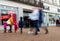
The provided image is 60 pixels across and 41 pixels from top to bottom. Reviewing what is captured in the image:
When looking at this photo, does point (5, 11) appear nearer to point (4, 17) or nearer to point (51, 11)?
point (4, 17)

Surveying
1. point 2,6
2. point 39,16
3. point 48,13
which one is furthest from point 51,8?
point 39,16

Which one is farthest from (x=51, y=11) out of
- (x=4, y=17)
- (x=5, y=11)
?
(x=4, y=17)

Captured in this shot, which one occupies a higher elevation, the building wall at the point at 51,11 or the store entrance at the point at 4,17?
the building wall at the point at 51,11

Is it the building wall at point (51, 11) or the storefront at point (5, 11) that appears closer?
the storefront at point (5, 11)

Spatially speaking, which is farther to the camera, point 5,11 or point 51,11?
point 51,11

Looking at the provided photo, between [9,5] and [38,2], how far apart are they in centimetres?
1181

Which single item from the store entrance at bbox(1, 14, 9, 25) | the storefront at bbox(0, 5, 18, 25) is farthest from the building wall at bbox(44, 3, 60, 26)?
the store entrance at bbox(1, 14, 9, 25)

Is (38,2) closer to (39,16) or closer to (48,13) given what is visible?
(48,13)

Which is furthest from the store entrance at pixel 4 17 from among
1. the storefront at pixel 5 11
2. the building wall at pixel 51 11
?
the building wall at pixel 51 11

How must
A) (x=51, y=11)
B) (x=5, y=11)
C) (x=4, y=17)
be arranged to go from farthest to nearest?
(x=51, y=11) < (x=5, y=11) < (x=4, y=17)

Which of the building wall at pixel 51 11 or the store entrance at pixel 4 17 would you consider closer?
the store entrance at pixel 4 17

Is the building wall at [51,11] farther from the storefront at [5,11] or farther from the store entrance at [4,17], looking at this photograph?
the store entrance at [4,17]

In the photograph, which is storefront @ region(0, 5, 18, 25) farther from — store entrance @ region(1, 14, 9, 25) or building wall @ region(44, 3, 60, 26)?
building wall @ region(44, 3, 60, 26)

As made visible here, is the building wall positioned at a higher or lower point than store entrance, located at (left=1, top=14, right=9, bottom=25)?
higher
